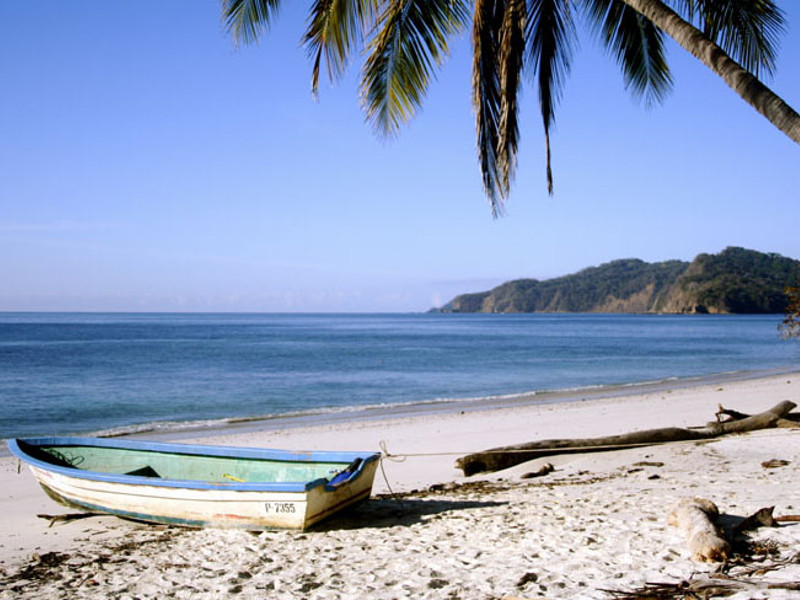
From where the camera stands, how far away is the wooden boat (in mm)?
6242

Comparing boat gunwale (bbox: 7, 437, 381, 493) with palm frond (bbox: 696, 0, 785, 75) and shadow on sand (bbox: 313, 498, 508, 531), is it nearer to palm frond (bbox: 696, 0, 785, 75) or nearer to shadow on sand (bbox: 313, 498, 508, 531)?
shadow on sand (bbox: 313, 498, 508, 531)

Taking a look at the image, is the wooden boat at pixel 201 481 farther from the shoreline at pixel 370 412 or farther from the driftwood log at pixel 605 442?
the shoreline at pixel 370 412

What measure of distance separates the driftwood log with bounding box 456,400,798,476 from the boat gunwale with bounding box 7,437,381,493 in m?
2.67

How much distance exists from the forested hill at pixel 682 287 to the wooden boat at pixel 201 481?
294 feet

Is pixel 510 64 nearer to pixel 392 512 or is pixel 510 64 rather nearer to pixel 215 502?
pixel 392 512

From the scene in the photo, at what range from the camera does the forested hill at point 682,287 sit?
123 m

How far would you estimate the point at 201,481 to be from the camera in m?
6.78

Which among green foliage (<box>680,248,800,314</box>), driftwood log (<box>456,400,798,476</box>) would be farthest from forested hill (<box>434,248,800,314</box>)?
driftwood log (<box>456,400,798,476</box>)

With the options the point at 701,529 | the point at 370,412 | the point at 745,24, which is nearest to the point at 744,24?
the point at 745,24

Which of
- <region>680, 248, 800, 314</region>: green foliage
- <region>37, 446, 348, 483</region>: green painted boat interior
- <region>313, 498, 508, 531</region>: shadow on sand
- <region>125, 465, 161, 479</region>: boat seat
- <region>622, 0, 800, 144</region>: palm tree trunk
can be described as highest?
<region>680, 248, 800, 314</region>: green foliage

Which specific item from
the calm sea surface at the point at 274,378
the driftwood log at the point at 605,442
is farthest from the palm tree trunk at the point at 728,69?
the calm sea surface at the point at 274,378

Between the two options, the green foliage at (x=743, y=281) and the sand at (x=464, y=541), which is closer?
the sand at (x=464, y=541)

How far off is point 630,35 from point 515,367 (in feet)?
89.4

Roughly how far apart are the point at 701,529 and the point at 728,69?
10.4 feet
